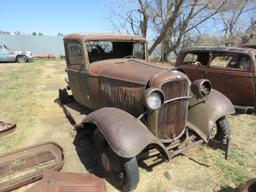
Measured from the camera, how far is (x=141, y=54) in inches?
192

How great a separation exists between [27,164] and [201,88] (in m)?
2.85

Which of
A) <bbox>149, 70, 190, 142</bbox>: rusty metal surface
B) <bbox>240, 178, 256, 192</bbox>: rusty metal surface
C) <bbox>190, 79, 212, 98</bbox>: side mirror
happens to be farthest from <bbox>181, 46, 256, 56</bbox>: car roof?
<bbox>240, 178, 256, 192</bbox>: rusty metal surface

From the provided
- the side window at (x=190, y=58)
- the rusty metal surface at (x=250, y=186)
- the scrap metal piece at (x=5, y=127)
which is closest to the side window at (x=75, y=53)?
the scrap metal piece at (x=5, y=127)

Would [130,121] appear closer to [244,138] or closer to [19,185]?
[19,185]

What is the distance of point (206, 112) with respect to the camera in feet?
12.2

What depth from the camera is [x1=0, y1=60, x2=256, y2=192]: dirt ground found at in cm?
324

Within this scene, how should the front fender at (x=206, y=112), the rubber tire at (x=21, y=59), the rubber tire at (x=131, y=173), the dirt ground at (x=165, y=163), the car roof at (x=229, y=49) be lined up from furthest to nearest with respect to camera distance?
the rubber tire at (x=21, y=59) < the car roof at (x=229, y=49) < the front fender at (x=206, y=112) < the dirt ground at (x=165, y=163) < the rubber tire at (x=131, y=173)

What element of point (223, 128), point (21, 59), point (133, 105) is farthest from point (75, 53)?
point (21, 59)

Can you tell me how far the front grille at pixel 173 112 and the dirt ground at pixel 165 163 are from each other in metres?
0.59

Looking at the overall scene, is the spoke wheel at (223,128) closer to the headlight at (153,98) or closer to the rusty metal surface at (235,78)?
the headlight at (153,98)

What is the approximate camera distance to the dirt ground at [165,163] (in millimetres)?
3242

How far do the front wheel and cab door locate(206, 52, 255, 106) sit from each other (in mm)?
4204

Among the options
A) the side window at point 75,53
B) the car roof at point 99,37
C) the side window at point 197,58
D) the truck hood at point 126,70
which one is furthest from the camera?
the side window at point 197,58

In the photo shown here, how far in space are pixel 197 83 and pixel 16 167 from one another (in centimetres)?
295
